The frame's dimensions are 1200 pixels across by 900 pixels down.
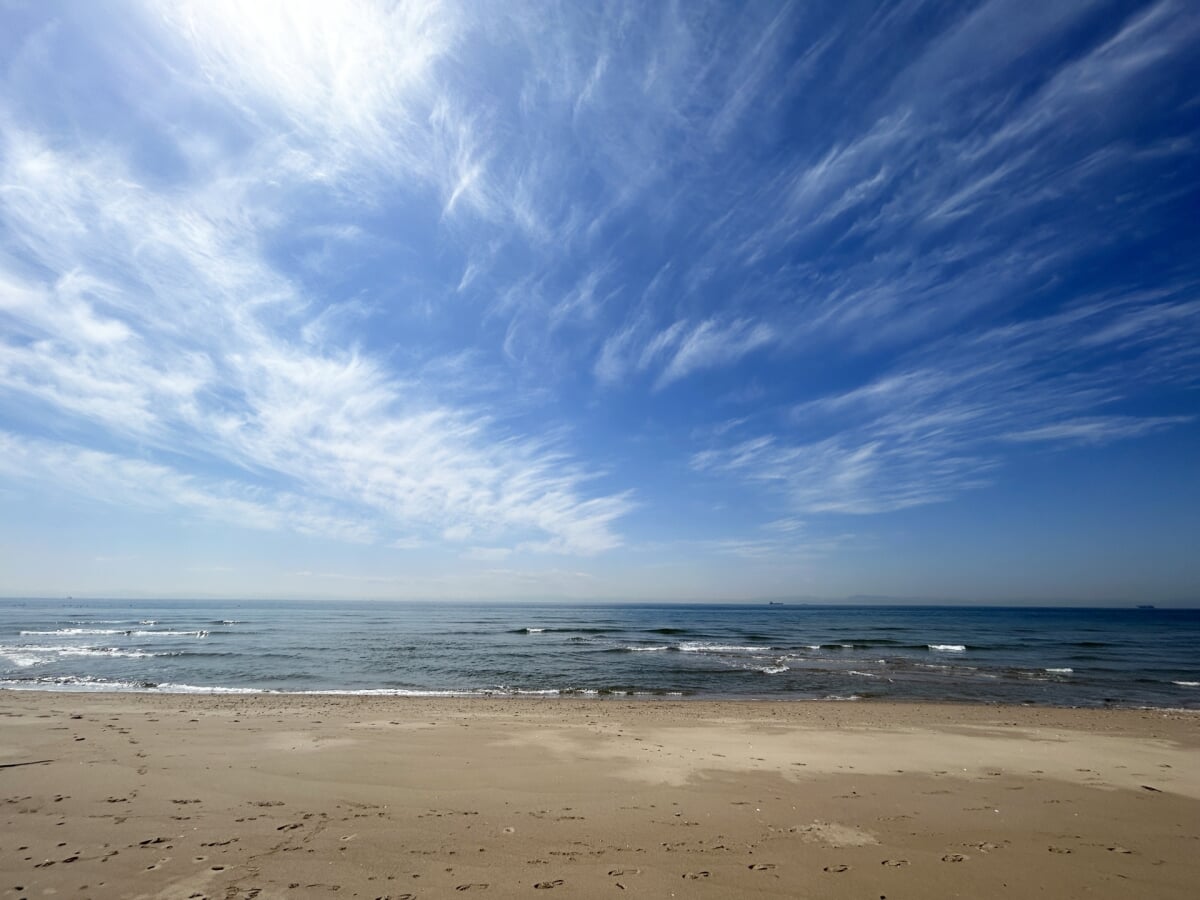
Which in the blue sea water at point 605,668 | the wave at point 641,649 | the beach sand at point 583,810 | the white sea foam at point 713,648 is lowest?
the white sea foam at point 713,648

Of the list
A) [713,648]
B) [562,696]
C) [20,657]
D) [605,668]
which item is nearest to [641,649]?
[713,648]

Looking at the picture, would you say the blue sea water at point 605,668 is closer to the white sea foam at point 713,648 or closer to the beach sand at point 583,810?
the white sea foam at point 713,648

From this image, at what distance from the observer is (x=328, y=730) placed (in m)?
12.3

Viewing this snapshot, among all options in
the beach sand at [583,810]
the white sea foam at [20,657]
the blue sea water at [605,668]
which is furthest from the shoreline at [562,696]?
the white sea foam at [20,657]

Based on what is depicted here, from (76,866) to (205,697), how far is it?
48.1 ft

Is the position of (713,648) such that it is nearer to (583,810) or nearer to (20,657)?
(583,810)

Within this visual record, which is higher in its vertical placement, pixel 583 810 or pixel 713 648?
pixel 583 810

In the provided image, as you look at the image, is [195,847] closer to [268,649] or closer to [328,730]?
[328,730]

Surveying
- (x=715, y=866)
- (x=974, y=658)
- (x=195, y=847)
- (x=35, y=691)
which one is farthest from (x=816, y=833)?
(x=974, y=658)

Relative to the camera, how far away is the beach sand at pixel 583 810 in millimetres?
5500

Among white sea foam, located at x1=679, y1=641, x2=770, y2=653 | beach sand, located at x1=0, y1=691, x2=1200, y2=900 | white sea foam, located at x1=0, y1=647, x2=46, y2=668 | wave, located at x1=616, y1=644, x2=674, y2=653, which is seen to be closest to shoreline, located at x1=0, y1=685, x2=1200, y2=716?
beach sand, located at x1=0, y1=691, x2=1200, y2=900

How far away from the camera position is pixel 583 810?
24.0ft

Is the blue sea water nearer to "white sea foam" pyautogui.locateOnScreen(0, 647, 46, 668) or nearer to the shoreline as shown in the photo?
"white sea foam" pyautogui.locateOnScreen(0, 647, 46, 668)

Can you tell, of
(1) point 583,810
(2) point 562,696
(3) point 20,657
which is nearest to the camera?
(1) point 583,810
